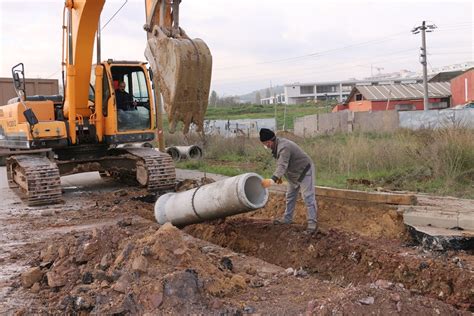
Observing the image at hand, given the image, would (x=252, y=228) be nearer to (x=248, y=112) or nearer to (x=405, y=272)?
(x=405, y=272)

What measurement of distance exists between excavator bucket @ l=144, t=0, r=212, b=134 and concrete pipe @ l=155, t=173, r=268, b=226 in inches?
42.2

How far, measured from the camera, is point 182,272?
455cm

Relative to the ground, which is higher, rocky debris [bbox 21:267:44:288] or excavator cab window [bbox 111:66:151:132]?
excavator cab window [bbox 111:66:151:132]

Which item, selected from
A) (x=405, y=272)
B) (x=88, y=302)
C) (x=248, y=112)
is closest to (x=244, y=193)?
(x=405, y=272)

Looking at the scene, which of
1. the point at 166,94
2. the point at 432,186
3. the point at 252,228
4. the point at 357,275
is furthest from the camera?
the point at 432,186

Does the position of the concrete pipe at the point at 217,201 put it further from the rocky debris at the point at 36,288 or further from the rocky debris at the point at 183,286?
the rocky debris at the point at 36,288

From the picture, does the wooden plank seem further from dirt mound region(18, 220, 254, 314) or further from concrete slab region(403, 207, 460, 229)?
dirt mound region(18, 220, 254, 314)

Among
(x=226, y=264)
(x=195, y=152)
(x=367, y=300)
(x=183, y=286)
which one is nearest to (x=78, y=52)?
(x=226, y=264)

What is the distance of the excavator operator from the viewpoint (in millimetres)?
11198

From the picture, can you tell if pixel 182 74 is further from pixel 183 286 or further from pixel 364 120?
pixel 364 120

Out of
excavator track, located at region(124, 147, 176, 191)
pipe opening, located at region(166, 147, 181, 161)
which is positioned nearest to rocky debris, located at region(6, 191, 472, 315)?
excavator track, located at region(124, 147, 176, 191)

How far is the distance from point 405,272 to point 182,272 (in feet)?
9.15

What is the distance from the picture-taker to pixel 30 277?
17.7 ft

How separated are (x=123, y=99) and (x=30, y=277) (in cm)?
644
